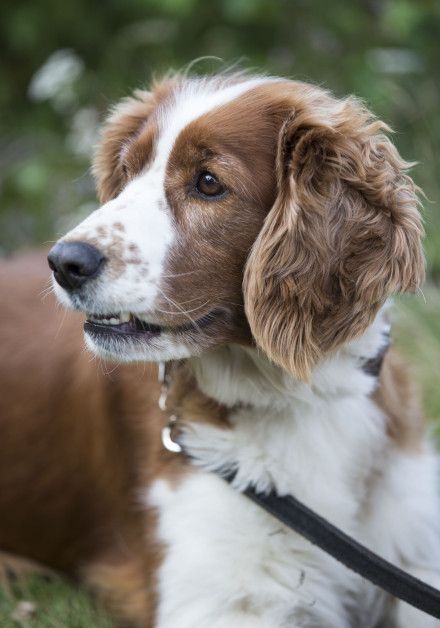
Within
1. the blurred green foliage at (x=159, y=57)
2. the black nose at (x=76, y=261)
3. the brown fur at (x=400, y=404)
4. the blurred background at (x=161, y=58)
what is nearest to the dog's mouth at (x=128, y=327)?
the black nose at (x=76, y=261)

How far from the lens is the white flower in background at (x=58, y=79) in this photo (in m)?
7.22

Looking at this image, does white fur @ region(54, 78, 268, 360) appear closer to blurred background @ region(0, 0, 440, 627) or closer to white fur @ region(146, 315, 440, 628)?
white fur @ region(146, 315, 440, 628)

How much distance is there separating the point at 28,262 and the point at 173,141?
4.74 ft

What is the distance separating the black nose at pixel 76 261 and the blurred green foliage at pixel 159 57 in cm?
386

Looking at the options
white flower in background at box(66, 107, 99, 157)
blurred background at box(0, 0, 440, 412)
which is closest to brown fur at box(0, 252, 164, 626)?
blurred background at box(0, 0, 440, 412)

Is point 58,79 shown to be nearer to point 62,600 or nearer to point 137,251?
point 62,600

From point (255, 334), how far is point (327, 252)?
0.29m

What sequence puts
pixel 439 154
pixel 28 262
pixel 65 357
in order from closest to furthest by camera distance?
pixel 65 357
pixel 28 262
pixel 439 154

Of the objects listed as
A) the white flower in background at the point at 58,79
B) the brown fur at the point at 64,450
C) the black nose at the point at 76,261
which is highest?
the black nose at the point at 76,261

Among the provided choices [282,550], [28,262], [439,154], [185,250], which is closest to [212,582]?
[282,550]

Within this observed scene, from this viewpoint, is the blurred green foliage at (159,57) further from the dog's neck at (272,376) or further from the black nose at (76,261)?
the black nose at (76,261)

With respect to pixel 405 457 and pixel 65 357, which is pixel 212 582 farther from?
pixel 65 357

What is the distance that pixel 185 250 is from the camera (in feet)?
8.87

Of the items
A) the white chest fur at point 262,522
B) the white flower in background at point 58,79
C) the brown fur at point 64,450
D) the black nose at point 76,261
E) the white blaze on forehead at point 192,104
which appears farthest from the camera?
the white flower in background at point 58,79
